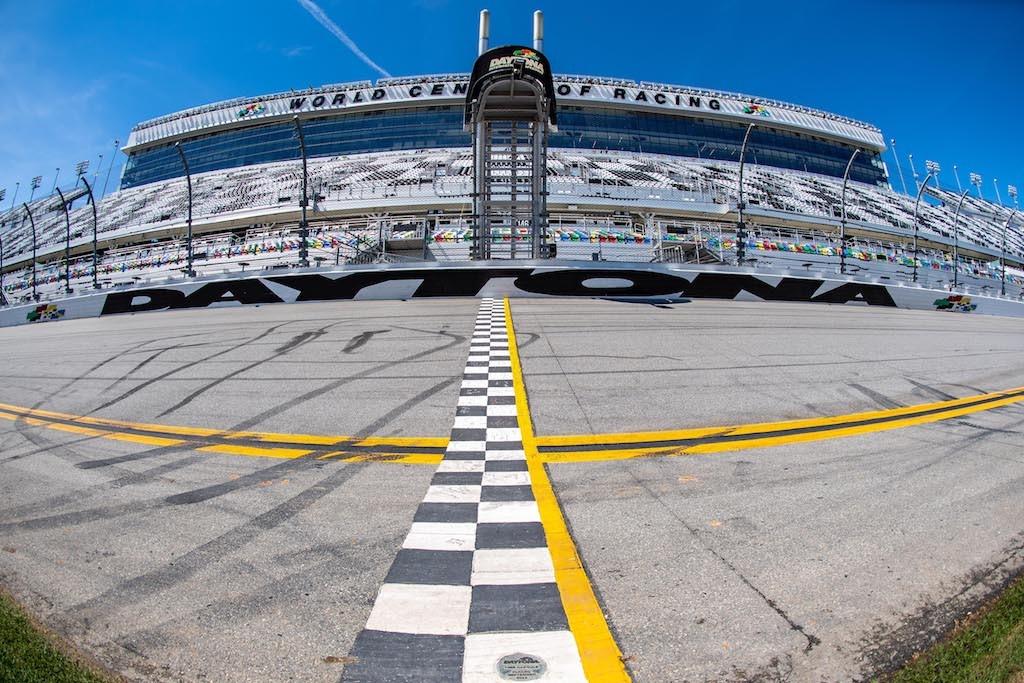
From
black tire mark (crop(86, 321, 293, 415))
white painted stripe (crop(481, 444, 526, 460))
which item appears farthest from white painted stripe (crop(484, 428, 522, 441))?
black tire mark (crop(86, 321, 293, 415))

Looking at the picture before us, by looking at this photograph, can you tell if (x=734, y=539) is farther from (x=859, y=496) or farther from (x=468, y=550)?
(x=468, y=550)

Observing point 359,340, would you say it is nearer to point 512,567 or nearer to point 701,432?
point 701,432

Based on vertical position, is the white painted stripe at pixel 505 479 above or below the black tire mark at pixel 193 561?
above

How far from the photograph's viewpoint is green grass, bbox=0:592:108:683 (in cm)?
141

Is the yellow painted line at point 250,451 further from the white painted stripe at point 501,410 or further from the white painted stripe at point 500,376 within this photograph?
the white painted stripe at point 500,376

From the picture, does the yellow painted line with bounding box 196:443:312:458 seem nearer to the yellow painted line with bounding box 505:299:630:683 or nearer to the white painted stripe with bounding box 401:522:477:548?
the white painted stripe with bounding box 401:522:477:548

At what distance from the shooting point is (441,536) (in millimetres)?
2398

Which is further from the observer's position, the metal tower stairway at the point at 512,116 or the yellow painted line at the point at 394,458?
the metal tower stairway at the point at 512,116

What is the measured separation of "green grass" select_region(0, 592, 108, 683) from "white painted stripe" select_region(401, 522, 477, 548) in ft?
3.99

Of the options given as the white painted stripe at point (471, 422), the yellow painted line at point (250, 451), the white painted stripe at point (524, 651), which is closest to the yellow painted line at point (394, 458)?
the yellow painted line at point (250, 451)

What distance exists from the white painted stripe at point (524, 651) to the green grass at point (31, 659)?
1163 mm

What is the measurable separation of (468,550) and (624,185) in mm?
36978

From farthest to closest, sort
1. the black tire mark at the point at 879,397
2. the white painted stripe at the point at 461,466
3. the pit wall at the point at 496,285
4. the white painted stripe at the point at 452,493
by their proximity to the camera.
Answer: the pit wall at the point at 496,285 → the black tire mark at the point at 879,397 → the white painted stripe at the point at 461,466 → the white painted stripe at the point at 452,493

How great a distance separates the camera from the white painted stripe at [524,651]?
1462mm
